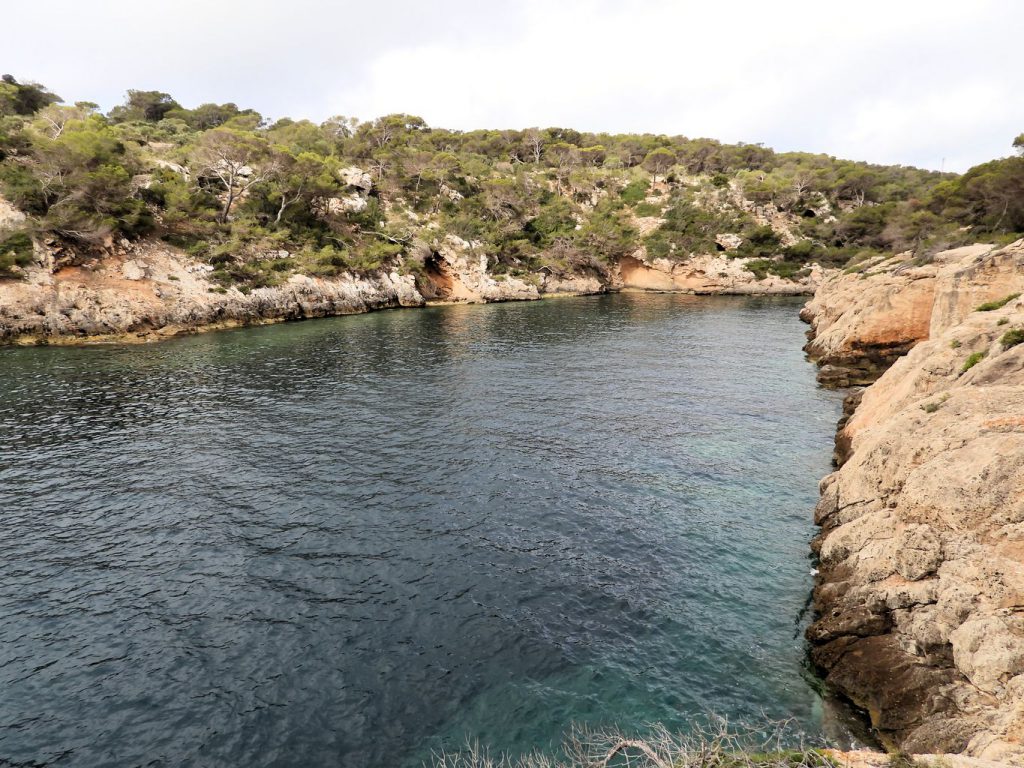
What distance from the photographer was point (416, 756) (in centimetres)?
985

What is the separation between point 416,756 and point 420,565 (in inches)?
241

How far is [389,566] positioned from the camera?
1565 cm

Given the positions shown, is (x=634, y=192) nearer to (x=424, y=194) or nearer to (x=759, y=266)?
(x=759, y=266)

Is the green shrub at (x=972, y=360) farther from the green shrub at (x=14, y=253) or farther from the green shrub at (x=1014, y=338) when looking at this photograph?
the green shrub at (x=14, y=253)

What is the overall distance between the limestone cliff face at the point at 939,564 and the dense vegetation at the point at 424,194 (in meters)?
38.2

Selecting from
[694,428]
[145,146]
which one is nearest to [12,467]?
[694,428]

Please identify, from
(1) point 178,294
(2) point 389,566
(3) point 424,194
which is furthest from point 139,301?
(3) point 424,194

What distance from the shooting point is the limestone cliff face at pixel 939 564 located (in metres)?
9.14

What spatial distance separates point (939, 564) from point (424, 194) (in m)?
102

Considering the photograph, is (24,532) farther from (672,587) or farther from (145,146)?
(145,146)

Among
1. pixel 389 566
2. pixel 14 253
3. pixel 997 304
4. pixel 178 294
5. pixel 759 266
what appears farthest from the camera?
pixel 759 266

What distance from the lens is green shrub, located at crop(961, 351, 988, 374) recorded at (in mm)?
17219

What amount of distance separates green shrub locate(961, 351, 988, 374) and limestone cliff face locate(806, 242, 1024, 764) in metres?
0.05

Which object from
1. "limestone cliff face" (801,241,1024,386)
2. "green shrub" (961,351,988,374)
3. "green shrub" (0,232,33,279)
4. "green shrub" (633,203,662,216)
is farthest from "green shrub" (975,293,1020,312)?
"green shrub" (633,203,662,216)
